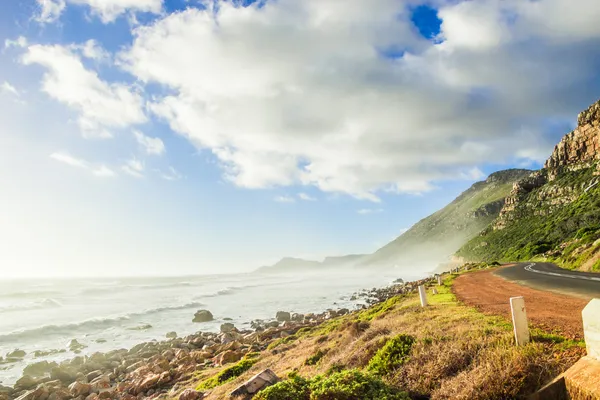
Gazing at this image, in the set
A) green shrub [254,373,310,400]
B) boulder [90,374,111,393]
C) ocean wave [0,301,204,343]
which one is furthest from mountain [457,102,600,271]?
ocean wave [0,301,204,343]

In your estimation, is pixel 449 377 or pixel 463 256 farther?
pixel 463 256

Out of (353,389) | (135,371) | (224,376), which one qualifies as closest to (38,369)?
(135,371)

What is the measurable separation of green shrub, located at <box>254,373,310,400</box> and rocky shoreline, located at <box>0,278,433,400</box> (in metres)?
5.45

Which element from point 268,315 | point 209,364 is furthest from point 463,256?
point 209,364

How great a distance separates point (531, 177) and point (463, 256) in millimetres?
28497

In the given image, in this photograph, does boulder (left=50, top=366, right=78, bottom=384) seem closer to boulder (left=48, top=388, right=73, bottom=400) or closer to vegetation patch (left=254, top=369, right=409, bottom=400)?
boulder (left=48, top=388, right=73, bottom=400)

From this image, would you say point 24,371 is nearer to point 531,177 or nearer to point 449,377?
point 449,377

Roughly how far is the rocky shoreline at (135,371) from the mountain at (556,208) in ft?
107

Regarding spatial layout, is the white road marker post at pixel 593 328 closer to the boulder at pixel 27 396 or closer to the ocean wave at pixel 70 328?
the boulder at pixel 27 396

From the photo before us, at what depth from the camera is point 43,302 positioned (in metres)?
61.5

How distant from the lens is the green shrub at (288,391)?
6253 millimetres

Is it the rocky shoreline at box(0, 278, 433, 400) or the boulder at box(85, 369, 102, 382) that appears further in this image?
the boulder at box(85, 369, 102, 382)

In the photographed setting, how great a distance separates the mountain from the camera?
167 feet

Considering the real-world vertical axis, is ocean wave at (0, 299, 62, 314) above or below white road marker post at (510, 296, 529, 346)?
below
